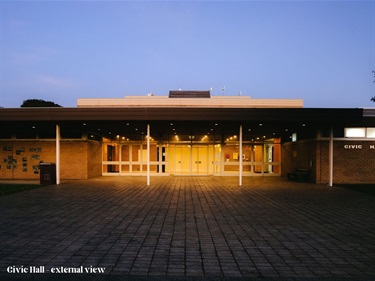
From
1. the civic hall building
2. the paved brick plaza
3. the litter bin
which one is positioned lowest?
the paved brick plaza

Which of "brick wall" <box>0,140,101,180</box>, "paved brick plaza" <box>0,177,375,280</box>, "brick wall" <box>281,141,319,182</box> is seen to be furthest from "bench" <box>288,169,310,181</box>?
"brick wall" <box>0,140,101,180</box>

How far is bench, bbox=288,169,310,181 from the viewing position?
1809cm

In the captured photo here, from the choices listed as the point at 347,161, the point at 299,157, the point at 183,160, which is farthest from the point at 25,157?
the point at 347,161

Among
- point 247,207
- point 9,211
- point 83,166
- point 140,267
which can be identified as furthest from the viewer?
point 83,166

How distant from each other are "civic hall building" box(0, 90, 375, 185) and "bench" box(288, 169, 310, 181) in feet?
0.97

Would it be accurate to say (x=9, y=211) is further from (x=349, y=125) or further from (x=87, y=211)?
(x=349, y=125)

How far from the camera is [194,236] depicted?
21.6 ft

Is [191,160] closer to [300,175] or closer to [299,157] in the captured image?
[299,157]

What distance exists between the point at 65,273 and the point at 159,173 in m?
17.4

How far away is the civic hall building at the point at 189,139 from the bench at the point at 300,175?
296 millimetres

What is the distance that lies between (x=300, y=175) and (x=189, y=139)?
812 cm

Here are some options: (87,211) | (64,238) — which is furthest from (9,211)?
(64,238)

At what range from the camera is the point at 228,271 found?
183 inches

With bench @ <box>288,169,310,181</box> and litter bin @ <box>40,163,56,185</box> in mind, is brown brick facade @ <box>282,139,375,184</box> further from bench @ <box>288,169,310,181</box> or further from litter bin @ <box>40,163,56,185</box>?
litter bin @ <box>40,163,56,185</box>
